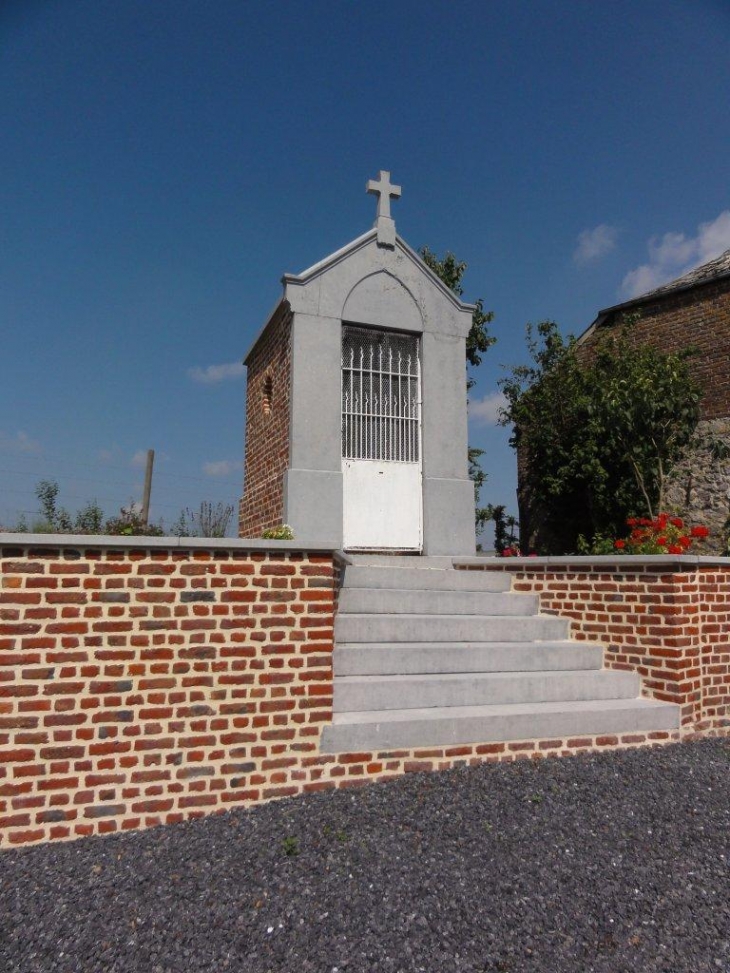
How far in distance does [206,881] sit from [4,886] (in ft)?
3.02

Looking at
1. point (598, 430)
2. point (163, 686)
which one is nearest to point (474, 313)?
point (598, 430)

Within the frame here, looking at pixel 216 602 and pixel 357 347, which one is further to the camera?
pixel 357 347

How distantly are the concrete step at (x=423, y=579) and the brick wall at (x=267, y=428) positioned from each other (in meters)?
1.77

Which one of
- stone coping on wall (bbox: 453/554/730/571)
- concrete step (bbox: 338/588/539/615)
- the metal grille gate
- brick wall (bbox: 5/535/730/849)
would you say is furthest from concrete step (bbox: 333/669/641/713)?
the metal grille gate

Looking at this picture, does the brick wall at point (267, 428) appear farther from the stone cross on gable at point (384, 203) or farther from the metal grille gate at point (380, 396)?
the stone cross on gable at point (384, 203)

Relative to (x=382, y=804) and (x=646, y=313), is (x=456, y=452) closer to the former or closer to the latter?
(x=382, y=804)

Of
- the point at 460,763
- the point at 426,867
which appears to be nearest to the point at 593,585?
the point at 460,763

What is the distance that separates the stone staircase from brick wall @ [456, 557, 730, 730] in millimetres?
152

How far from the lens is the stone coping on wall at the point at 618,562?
4.94 metres

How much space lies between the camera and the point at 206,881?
115 inches

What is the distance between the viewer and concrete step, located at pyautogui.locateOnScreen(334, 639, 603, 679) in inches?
180

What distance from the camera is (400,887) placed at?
2.88 m

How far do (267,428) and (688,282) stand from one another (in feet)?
→ 26.8

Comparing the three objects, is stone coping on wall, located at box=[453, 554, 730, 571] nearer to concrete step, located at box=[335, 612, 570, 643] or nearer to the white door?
concrete step, located at box=[335, 612, 570, 643]
